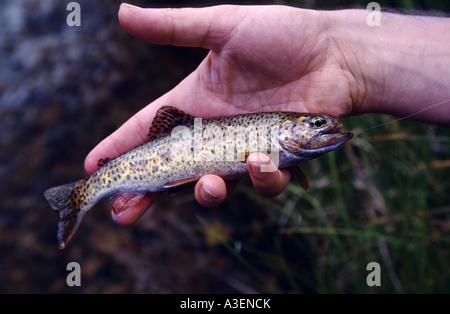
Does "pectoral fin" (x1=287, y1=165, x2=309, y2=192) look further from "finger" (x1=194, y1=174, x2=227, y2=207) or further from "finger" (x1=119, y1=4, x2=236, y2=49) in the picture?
"finger" (x1=119, y1=4, x2=236, y2=49)

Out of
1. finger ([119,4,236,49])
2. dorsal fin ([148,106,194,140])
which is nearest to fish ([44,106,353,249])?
dorsal fin ([148,106,194,140])

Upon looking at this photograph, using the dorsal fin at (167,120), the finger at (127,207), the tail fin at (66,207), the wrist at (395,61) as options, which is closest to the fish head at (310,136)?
the wrist at (395,61)

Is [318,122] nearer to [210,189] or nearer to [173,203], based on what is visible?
[210,189]

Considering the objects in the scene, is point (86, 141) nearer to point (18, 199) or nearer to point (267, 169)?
point (18, 199)

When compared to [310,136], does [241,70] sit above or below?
above

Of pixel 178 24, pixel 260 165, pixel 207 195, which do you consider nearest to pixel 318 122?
pixel 260 165
